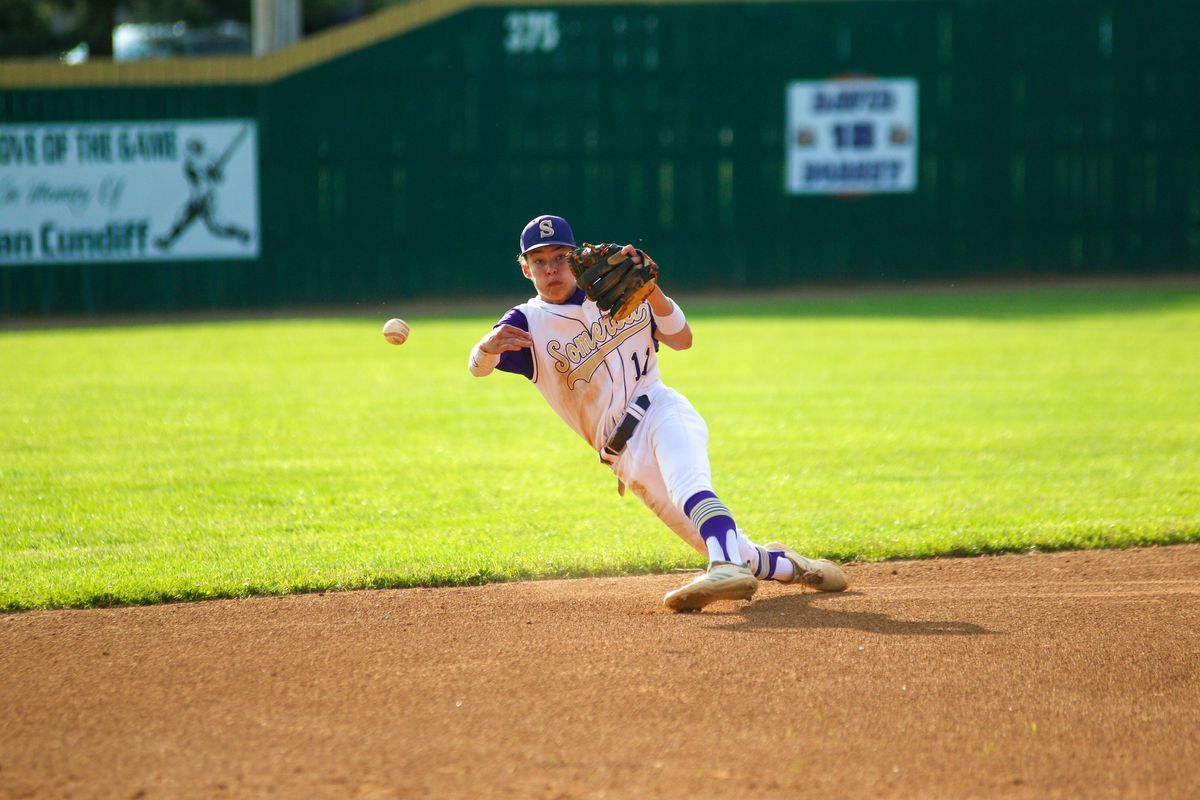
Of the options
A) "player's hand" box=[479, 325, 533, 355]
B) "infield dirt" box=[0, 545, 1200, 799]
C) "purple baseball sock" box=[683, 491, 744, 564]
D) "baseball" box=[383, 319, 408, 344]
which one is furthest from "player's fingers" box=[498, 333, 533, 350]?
"infield dirt" box=[0, 545, 1200, 799]

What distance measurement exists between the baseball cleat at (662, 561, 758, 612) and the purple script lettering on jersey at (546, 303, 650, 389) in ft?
3.30

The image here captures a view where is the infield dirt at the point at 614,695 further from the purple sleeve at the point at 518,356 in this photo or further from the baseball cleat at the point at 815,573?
the purple sleeve at the point at 518,356

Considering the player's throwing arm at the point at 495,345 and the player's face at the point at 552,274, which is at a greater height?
the player's face at the point at 552,274

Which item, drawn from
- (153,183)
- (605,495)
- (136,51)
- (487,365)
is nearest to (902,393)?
(605,495)

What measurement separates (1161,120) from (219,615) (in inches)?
774

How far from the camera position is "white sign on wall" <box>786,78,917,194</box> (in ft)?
68.5

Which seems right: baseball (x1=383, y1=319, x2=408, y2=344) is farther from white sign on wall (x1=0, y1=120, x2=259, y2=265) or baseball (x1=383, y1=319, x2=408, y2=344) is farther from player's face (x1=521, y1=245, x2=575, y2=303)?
white sign on wall (x1=0, y1=120, x2=259, y2=265)

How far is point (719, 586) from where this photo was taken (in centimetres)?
521

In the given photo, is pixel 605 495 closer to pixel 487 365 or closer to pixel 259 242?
pixel 487 365

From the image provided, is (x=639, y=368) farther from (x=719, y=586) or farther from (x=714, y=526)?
(x=719, y=586)

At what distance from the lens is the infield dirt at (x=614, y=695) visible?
12.4 ft

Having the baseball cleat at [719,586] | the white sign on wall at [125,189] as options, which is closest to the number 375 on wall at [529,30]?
the white sign on wall at [125,189]

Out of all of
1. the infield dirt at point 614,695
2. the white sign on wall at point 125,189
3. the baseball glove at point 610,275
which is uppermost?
the white sign on wall at point 125,189

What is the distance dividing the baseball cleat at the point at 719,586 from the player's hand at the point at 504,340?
1204 millimetres
